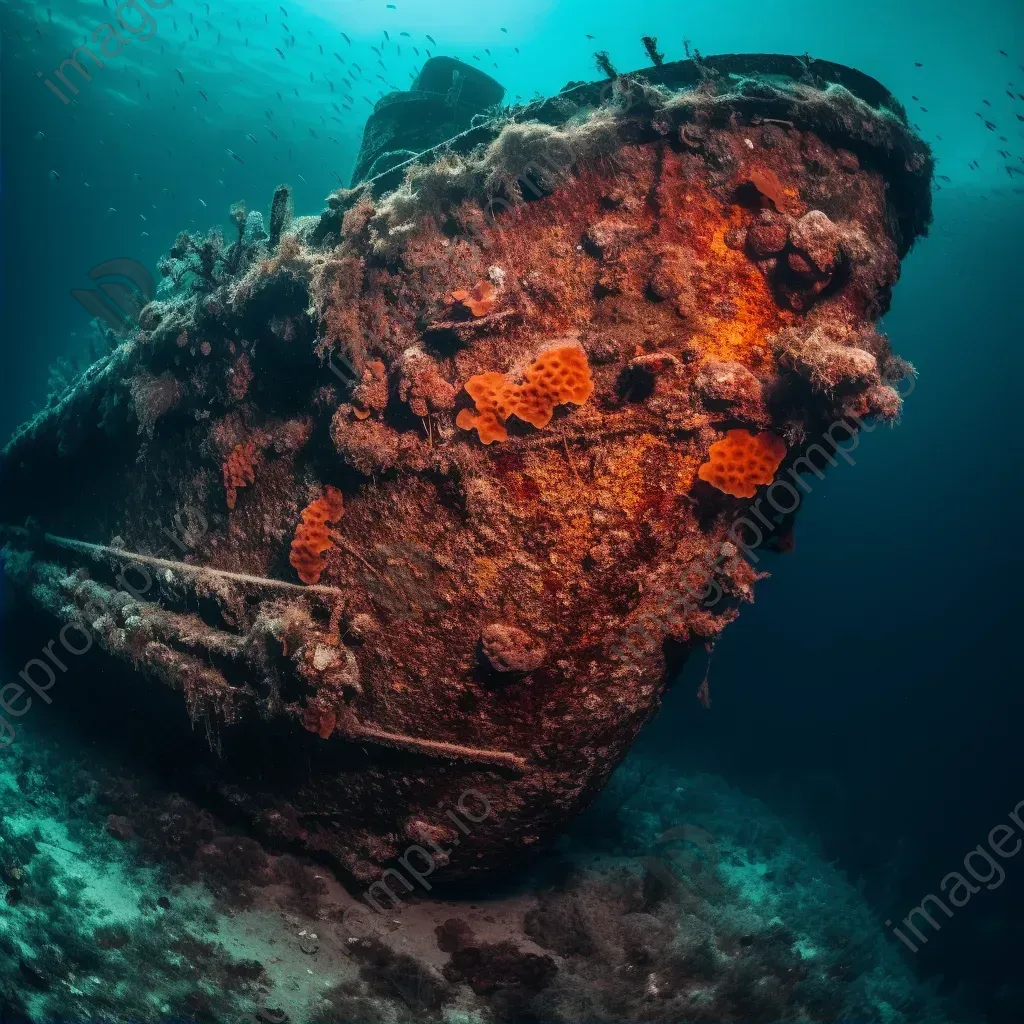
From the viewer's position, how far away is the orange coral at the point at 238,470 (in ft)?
18.1

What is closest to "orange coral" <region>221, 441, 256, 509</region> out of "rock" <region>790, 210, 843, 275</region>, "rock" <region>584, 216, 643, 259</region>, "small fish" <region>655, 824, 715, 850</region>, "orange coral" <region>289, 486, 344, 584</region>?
"orange coral" <region>289, 486, 344, 584</region>

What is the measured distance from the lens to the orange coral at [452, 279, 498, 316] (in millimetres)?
4309

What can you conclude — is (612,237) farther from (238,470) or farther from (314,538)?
(238,470)

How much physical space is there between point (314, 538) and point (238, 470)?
1451mm

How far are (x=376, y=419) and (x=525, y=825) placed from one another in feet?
12.8

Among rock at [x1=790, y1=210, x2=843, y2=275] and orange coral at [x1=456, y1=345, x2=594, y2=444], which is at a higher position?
rock at [x1=790, y1=210, x2=843, y2=275]

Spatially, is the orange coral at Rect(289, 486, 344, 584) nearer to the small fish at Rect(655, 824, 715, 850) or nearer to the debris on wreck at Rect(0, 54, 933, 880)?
the debris on wreck at Rect(0, 54, 933, 880)

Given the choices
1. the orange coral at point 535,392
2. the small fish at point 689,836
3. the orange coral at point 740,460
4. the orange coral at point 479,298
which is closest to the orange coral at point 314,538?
the orange coral at point 535,392

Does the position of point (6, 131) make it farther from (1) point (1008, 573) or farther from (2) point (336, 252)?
(1) point (1008, 573)

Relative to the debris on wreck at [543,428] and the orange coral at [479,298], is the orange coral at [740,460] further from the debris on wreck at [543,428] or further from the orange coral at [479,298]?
the orange coral at [479,298]

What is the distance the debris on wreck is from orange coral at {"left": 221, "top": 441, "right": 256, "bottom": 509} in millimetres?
37

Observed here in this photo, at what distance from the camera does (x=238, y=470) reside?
18.2ft

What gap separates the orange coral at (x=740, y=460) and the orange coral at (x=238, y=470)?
4.25m

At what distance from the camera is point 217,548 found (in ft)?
19.0
